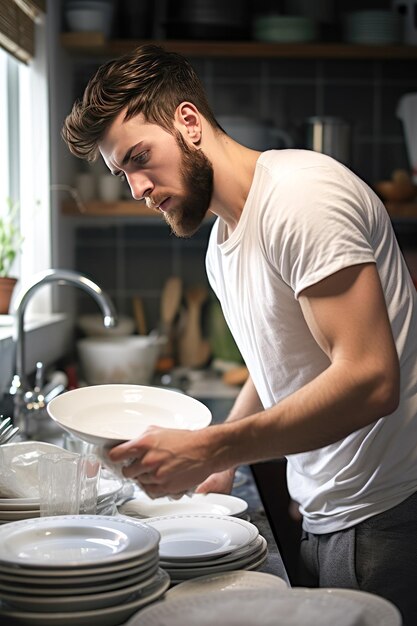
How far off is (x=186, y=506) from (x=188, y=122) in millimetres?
637

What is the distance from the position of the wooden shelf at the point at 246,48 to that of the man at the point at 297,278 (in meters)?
1.94

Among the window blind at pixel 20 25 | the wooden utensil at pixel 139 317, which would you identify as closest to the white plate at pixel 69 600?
the window blind at pixel 20 25

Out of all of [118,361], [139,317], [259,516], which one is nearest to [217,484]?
[259,516]

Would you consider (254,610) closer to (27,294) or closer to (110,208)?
(27,294)

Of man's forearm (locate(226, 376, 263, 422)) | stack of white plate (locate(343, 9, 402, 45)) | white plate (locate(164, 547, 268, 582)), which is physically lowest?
white plate (locate(164, 547, 268, 582))

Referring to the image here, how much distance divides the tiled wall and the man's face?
2.33m

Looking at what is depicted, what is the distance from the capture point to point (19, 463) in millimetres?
1576

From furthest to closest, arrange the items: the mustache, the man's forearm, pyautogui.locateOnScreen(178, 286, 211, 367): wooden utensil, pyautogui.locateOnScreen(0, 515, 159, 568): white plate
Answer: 1. pyautogui.locateOnScreen(178, 286, 211, 367): wooden utensil
2. the man's forearm
3. the mustache
4. pyautogui.locateOnScreen(0, 515, 159, 568): white plate

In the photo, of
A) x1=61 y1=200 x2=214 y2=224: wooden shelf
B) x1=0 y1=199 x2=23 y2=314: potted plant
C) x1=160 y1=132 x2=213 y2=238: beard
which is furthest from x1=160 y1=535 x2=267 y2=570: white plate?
x1=61 y1=200 x2=214 y2=224: wooden shelf

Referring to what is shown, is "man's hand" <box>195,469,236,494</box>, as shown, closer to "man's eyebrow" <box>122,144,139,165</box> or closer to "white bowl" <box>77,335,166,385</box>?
"man's eyebrow" <box>122,144,139,165</box>

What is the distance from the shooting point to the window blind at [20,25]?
2807mm

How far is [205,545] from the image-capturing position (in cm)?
145

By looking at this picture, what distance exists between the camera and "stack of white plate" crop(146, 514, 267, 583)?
137 cm

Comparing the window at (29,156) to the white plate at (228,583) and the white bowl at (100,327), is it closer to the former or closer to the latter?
the white bowl at (100,327)
